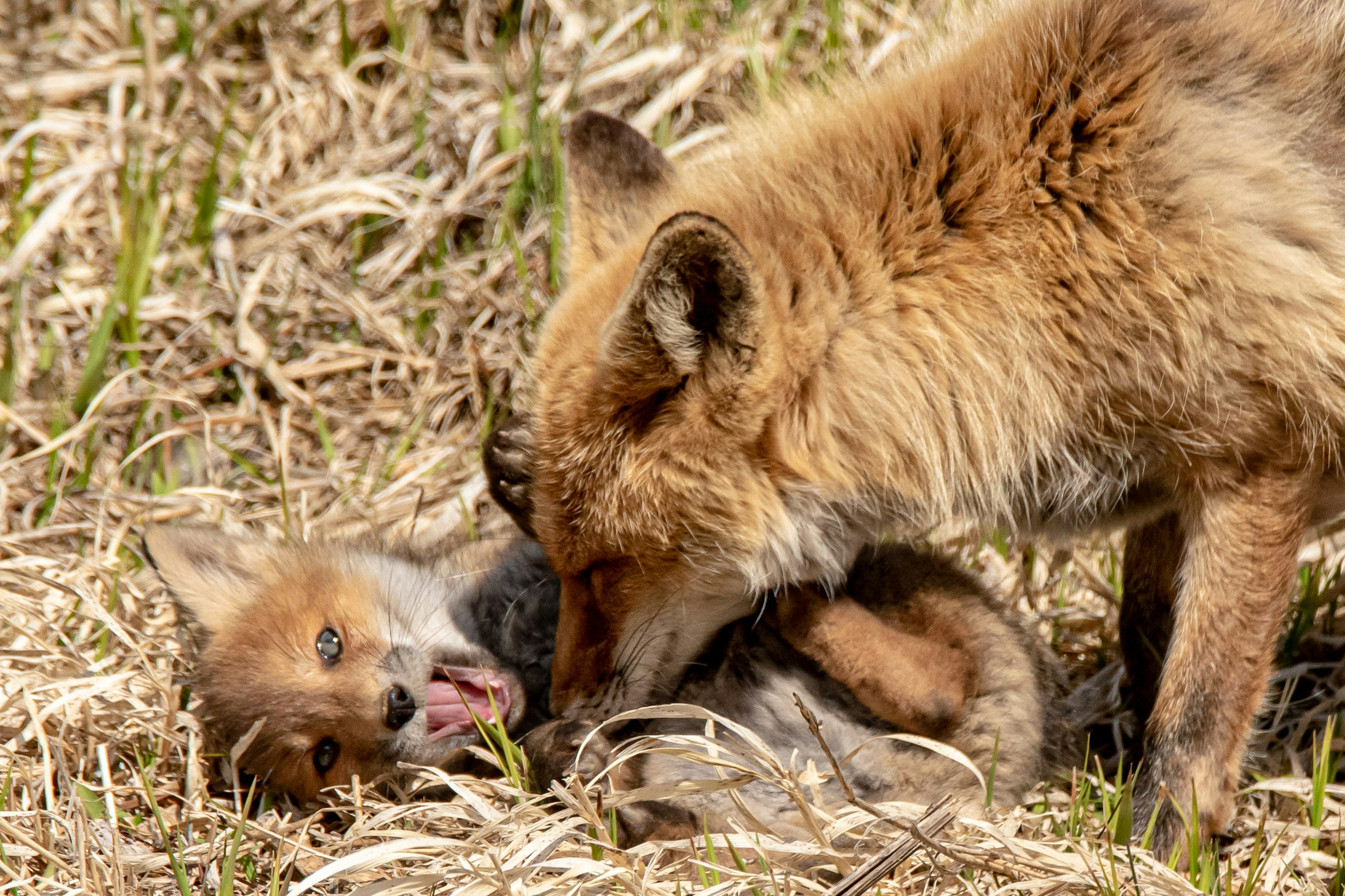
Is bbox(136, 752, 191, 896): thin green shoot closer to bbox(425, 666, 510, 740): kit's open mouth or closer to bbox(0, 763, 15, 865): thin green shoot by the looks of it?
Result: bbox(0, 763, 15, 865): thin green shoot

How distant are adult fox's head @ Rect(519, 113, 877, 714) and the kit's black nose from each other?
0.50 m

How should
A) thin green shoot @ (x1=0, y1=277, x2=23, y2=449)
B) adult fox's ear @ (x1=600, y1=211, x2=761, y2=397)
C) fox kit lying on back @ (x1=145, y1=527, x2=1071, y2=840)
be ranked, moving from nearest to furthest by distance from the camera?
1. adult fox's ear @ (x1=600, y1=211, x2=761, y2=397)
2. fox kit lying on back @ (x1=145, y1=527, x2=1071, y2=840)
3. thin green shoot @ (x1=0, y1=277, x2=23, y2=449)

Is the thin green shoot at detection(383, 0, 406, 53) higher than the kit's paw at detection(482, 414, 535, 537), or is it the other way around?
the thin green shoot at detection(383, 0, 406, 53)

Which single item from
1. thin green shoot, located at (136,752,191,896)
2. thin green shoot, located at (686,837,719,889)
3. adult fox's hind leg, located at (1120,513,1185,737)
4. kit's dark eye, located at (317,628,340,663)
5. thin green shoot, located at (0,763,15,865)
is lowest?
adult fox's hind leg, located at (1120,513,1185,737)

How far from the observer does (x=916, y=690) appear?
10.6 feet

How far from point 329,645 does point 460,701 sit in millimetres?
438

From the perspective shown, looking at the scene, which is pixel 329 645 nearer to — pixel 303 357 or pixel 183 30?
pixel 303 357

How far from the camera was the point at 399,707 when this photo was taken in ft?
11.8

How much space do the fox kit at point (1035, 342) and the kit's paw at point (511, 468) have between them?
450 millimetres

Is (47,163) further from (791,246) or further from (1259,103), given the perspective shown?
(1259,103)

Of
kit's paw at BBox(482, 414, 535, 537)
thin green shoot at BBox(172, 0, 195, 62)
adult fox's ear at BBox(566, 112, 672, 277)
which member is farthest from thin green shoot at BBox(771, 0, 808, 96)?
thin green shoot at BBox(172, 0, 195, 62)

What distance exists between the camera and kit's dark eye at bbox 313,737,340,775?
369 centimetres

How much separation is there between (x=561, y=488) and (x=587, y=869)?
95 centimetres

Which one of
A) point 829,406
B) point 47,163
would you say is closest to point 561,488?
point 829,406
